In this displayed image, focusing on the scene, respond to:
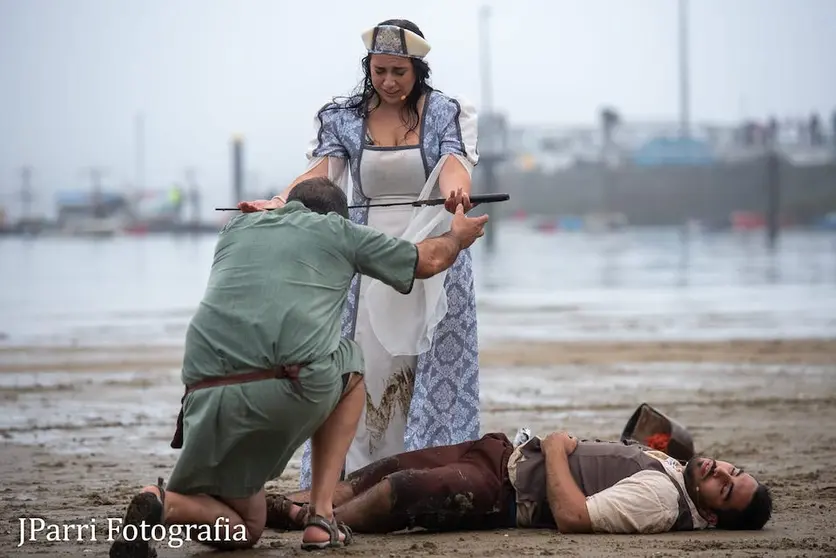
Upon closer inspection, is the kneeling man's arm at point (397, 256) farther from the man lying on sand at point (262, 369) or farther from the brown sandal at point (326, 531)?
the brown sandal at point (326, 531)

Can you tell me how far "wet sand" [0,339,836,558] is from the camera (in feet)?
16.2

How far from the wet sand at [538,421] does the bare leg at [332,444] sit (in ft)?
0.59

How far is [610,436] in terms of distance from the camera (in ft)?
25.2

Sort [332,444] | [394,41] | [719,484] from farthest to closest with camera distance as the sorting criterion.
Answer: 1. [394,41]
2. [719,484]
3. [332,444]

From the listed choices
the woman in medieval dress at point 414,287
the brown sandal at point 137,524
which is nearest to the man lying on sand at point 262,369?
the brown sandal at point 137,524

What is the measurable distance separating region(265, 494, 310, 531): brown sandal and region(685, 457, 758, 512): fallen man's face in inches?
52.3

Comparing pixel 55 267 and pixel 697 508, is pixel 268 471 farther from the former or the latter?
pixel 55 267

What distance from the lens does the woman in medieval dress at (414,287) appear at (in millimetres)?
5789

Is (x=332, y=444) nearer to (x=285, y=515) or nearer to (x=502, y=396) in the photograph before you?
(x=285, y=515)

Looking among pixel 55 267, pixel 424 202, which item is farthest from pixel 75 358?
pixel 55 267

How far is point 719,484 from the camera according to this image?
16.5ft

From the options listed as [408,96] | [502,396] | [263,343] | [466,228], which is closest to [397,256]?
[466,228]

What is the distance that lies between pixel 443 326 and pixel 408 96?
0.91m

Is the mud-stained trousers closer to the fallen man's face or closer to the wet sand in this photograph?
the wet sand
